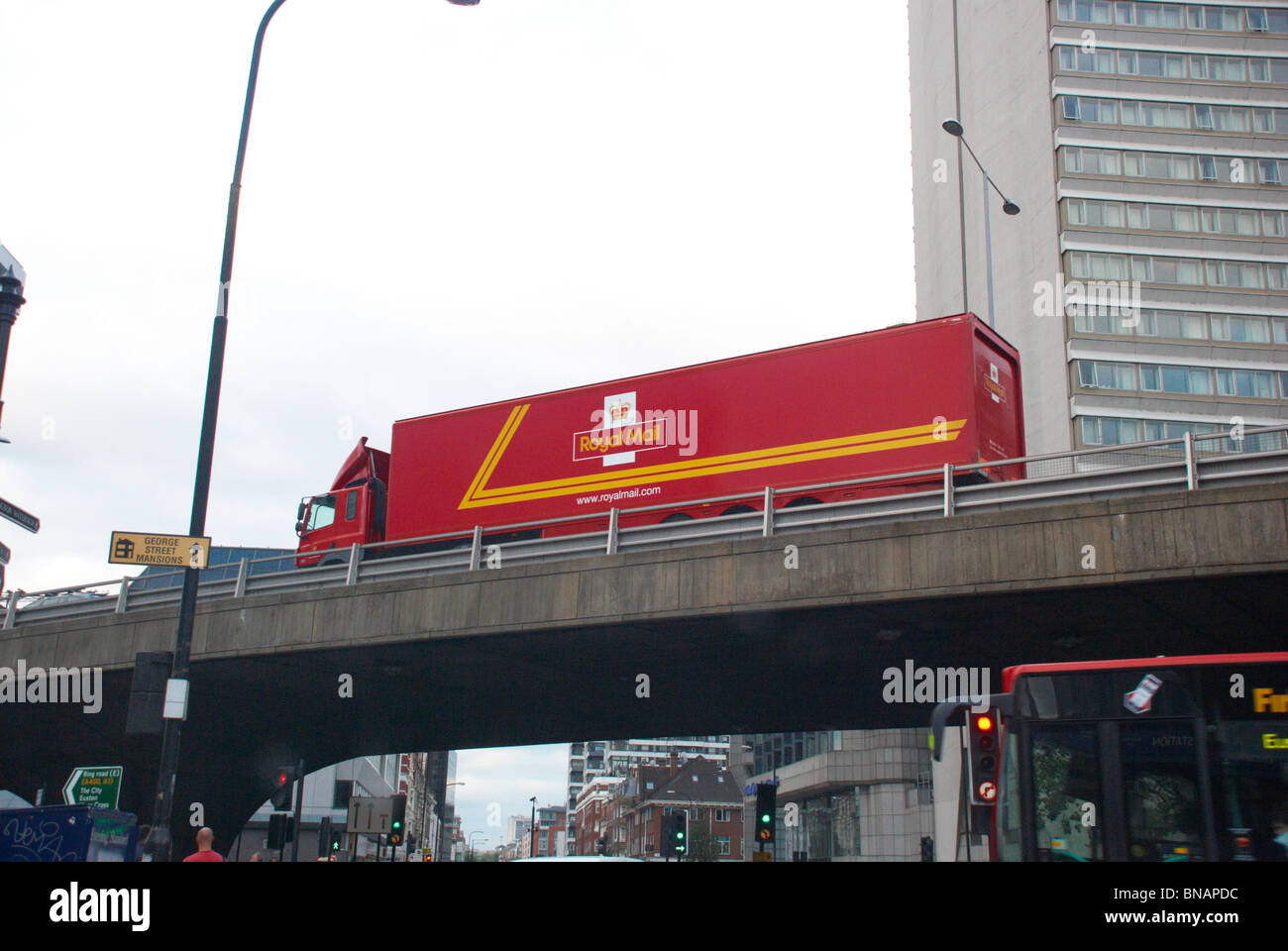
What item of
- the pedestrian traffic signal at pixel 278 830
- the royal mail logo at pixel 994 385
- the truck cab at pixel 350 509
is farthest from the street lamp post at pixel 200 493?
the truck cab at pixel 350 509

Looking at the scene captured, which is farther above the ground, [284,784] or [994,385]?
[994,385]

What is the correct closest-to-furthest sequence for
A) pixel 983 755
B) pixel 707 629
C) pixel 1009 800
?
pixel 1009 800, pixel 983 755, pixel 707 629

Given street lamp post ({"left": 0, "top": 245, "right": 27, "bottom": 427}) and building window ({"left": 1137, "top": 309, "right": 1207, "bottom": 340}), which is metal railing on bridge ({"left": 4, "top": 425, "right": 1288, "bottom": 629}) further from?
building window ({"left": 1137, "top": 309, "right": 1207, "bottom": 340})

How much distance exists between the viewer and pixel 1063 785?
32.6 feet

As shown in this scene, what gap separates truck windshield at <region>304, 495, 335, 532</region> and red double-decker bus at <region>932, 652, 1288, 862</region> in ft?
68.2

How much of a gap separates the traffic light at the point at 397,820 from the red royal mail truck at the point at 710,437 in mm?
6445

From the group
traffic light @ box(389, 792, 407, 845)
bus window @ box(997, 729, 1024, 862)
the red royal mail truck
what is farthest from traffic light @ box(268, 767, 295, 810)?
bus window @ box(997, 729, 1024, 862)

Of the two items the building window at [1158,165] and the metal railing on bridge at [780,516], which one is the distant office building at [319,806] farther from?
the building window at [1158,165]

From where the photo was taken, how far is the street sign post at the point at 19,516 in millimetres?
12727

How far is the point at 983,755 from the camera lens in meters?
10.6

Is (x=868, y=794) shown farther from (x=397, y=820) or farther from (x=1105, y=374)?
(x=397, y=820)

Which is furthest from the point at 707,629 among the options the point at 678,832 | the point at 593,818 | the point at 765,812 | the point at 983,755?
the point at 593,818

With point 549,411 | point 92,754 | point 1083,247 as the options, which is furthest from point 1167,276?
point 92,754

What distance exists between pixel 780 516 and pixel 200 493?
8.34 metres
